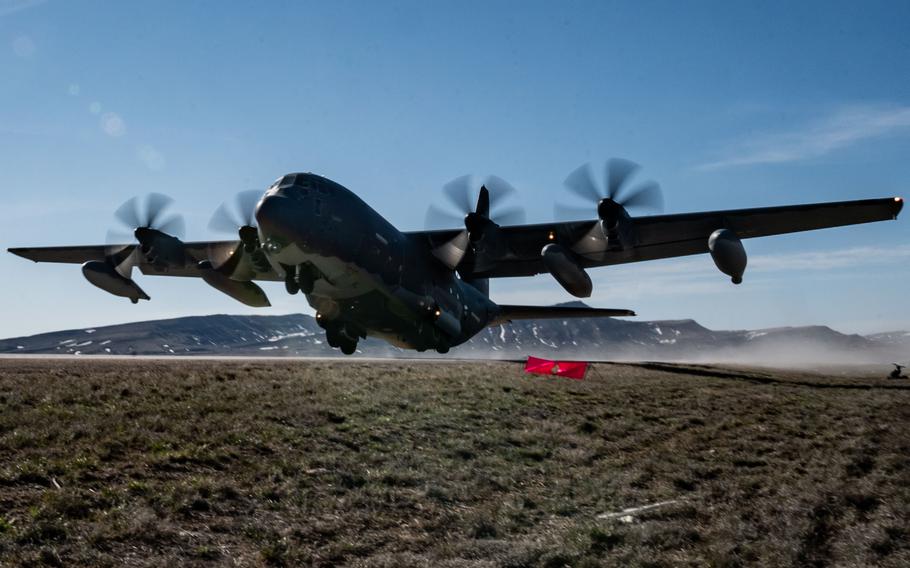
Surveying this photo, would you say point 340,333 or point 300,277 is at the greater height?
point 300,277

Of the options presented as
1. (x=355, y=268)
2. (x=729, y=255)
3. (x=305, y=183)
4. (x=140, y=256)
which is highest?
(x=305, y=183)

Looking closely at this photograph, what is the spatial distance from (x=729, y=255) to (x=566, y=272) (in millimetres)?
5025

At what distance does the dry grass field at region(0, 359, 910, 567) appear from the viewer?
10844mm

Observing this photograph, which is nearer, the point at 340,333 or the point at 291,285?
the point at 291,285

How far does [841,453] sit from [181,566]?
622 inches

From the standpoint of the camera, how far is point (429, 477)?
14789 mm

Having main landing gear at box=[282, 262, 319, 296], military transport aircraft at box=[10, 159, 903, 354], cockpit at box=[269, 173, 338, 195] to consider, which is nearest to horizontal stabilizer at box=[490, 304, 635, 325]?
military transport aircraft at box=[10, 159, 903, 354]

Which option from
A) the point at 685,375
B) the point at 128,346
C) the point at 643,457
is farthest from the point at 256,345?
the point at 643,457

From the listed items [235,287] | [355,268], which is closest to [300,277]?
[355,268]

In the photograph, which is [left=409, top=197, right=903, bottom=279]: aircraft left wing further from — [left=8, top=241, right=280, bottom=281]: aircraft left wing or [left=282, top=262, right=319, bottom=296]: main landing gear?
[left=8, top=241, right=280, bottom=281]: aircraft left wing

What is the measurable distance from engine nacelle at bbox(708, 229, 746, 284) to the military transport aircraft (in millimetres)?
33

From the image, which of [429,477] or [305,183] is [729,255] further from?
[305,183]

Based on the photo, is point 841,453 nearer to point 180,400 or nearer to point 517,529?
point 517,529

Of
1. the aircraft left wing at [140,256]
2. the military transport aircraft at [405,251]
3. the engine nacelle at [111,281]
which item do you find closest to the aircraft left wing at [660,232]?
the military transport aircraft at [405,251]
